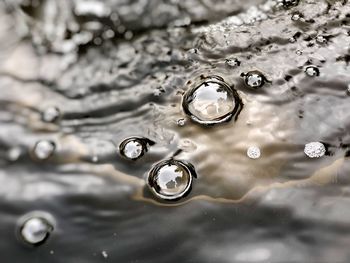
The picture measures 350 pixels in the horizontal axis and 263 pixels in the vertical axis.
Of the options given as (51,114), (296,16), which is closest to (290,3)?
(296,16)

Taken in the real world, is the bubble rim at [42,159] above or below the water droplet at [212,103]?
below

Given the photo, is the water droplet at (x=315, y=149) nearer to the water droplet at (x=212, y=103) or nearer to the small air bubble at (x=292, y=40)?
the water droplet at (x=212, y=103)

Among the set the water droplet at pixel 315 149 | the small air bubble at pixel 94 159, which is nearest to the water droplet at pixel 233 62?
the water droplet at pixel 315 149

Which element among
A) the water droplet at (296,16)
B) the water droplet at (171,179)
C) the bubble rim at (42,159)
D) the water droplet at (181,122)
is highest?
the water droplet at (296,16)

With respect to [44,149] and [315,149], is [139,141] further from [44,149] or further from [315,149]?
[315,149]

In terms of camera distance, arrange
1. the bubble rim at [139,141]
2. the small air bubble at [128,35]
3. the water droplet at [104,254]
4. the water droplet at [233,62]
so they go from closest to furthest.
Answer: the water droplet at [104,254] → the bubble rim at [139,141] → the water droplet at [233,62] → the small air bubble at [128,35]
